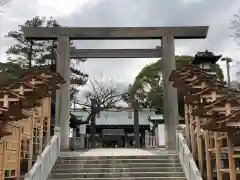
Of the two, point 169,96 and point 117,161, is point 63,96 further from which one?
point 117,161

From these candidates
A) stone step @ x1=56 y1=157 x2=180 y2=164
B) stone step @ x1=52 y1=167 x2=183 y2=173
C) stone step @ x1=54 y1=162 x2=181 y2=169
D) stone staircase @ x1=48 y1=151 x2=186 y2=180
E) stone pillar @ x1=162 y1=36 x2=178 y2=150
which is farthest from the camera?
stone pillar @ x1=162 y1=36 x2=178 y2=150

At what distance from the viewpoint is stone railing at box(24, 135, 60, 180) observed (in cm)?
914

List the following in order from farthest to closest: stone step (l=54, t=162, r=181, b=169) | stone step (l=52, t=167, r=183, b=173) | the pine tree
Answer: the pine tree < stone step (l=54, t=162, r=181, b=169) < stone step (l=52, t=167, r=183, b=173)

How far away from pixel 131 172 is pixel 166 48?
21.4 feet

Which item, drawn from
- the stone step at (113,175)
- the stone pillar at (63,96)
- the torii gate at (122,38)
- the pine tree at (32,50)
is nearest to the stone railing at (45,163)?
the stone step at (113,175)

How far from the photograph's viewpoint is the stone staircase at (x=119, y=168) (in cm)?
1073

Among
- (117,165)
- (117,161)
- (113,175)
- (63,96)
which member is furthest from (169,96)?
(113,175)

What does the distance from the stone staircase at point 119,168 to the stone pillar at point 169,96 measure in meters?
2.76

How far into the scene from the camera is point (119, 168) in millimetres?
11234

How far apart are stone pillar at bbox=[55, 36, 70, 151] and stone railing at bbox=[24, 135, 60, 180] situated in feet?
5.86

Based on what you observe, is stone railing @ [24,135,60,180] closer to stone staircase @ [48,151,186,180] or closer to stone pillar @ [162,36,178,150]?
stone staircase @ [48,151,186,180]

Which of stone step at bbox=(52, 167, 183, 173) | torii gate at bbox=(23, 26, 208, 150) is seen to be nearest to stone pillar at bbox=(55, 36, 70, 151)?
torii gate at bbox=(23, 26, 208, 150)

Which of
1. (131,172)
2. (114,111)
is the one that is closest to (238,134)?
(131,172)

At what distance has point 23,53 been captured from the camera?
89.7ft
